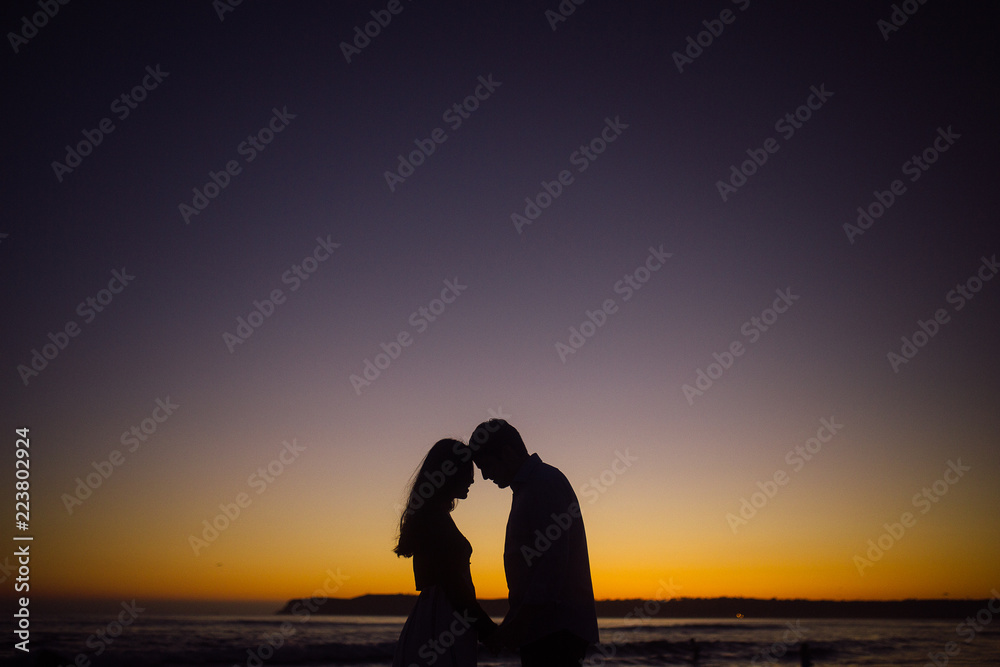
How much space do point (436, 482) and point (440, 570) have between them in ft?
1.54

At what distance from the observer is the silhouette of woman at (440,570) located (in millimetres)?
3430

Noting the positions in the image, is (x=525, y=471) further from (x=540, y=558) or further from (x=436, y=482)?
(x=436, y=482)

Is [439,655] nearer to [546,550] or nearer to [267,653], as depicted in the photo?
[546,550]

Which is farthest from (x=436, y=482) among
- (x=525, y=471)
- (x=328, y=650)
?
(x=328, y=650)

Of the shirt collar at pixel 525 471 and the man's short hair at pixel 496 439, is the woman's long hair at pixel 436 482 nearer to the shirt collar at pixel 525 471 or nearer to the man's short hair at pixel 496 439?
the man's short hair at pixel 496 439

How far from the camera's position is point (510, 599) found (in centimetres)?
305

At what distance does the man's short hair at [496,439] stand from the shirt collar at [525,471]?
0.23 ft

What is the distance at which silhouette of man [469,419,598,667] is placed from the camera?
289 cm

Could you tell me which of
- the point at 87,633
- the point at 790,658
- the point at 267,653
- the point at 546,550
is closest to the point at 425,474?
the point at 546,550

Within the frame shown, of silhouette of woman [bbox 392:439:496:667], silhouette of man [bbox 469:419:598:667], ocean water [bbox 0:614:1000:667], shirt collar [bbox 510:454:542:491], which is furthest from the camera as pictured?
ocean water [bbox 0:614:1000:667]

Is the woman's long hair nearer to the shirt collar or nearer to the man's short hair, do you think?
the man's short hair

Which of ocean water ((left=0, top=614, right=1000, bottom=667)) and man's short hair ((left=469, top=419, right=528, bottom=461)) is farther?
ocean water ((left=0, top=614, right=1000, bottom=667))

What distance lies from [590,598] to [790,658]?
29889 millimetres

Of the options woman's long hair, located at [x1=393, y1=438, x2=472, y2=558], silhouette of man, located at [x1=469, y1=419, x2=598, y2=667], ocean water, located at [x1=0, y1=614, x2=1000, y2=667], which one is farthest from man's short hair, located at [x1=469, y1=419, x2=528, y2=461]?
ocean water, located at [x1=0, y1=614, x2=1000, y2=667]
